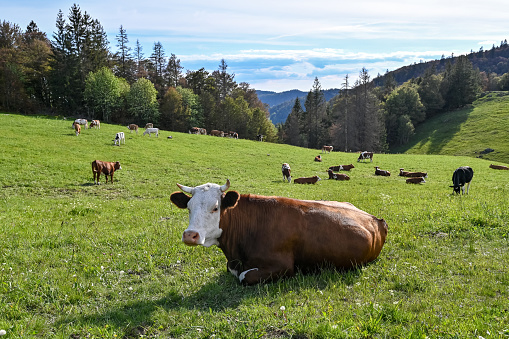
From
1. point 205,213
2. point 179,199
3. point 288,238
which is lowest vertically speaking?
point 288,238

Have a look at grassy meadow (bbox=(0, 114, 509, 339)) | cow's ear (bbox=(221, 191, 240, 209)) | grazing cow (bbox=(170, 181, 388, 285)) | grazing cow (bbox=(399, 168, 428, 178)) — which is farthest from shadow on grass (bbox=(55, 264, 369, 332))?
grazing cow (bbox=(399, 168, 428, 178))

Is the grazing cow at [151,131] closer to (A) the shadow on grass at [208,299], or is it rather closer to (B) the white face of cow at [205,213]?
(B) the white face of cow at [205,213]

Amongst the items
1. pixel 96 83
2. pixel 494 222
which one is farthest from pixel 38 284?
pixel 96 83

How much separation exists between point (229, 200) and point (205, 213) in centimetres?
56

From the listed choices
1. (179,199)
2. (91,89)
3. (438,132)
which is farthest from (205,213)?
(438,132)

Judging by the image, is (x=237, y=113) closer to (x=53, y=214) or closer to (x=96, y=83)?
(x=96, y=83)

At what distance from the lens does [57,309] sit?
17.3ft

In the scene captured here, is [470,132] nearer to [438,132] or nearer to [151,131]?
[438,132]

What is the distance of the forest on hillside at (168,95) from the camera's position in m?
69.2

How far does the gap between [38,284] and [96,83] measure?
228 feet

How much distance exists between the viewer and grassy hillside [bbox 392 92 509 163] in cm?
7450

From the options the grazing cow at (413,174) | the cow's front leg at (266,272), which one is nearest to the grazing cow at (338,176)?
the grazing cow at (413,174)

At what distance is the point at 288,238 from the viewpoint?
636cm

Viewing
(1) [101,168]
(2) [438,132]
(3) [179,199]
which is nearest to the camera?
(3) [179,199]
